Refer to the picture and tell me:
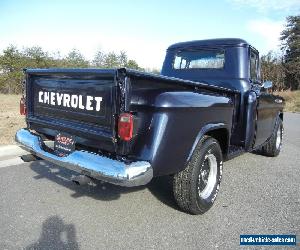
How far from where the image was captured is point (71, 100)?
3598mm

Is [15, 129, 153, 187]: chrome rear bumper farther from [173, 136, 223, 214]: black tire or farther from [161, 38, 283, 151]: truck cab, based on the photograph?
[161, 38, 283, 151]: truck cab

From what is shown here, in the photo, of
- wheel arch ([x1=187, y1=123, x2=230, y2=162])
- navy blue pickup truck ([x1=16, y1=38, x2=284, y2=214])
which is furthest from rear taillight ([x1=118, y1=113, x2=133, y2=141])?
wheel arch ([x1=187, y1=123, x2=230, y2=162])

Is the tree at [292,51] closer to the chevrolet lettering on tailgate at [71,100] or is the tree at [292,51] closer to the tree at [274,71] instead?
the tree at [274,71]

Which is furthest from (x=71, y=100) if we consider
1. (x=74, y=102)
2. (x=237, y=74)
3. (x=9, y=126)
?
(x=9, y=126)

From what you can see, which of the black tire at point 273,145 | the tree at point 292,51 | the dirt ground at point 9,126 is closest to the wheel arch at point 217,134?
the black tire at point 273,145

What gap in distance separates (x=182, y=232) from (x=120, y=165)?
100 centimetres

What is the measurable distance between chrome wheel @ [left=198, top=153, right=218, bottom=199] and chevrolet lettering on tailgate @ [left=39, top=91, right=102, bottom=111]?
1.40 meters

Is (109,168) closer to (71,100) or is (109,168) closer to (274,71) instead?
(71,100)

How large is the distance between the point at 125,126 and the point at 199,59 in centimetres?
315

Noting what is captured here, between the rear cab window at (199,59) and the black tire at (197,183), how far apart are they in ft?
6.48

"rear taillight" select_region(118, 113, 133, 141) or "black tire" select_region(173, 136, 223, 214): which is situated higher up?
"rear taillight" select_region(118, 113, 133, 141)

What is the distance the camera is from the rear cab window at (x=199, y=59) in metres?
5.45

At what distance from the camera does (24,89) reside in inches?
167

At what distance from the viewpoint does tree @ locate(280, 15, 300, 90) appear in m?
42.3
